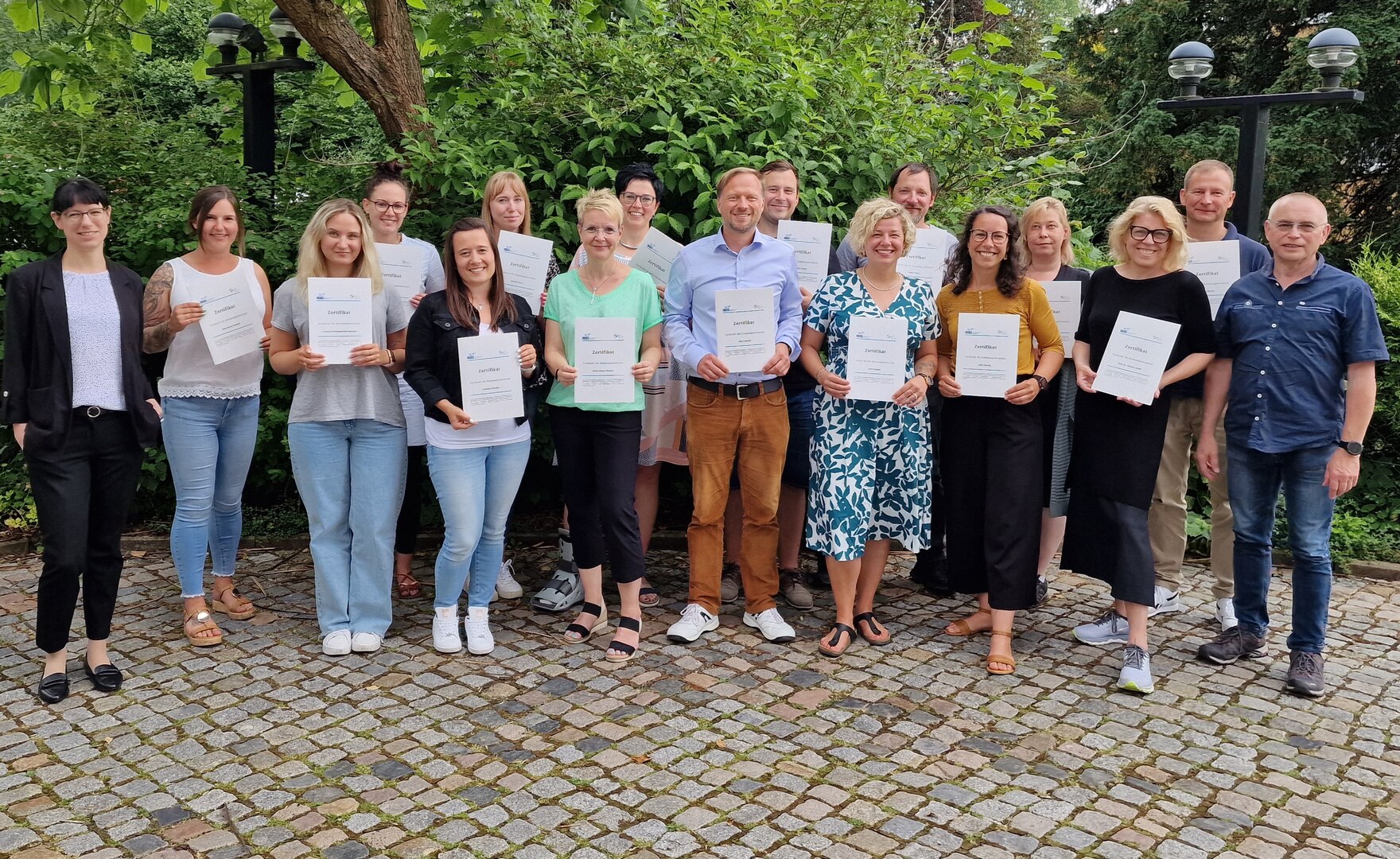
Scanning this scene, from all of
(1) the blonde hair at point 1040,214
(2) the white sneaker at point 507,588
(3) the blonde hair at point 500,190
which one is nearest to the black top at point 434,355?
(3) the blonde hair at point 500,190

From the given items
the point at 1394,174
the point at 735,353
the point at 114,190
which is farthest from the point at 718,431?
the point at 1394,174

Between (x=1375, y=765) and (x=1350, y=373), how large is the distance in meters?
1.70

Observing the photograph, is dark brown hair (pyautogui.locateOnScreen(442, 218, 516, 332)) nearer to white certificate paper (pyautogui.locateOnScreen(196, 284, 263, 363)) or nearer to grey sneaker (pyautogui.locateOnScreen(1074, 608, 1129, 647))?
white certificate paper (pyautogui.locateOnScreen(196, 284, 263, 363))

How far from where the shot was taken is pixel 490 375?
17.4ft

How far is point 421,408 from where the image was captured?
5.95 m

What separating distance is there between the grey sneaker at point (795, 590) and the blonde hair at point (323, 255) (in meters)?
2.71

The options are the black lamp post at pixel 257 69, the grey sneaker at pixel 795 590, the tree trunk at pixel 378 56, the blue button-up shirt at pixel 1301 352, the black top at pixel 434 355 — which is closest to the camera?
the blue button-up shirt at pixel 1301 352

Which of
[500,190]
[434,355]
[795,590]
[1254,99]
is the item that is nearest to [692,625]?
[795,590]

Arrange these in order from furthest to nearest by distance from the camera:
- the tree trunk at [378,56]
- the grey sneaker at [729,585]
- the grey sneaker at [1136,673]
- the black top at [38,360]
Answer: the tree trunk at [378,56]
the grey sneaker at [729,585]
the grey sneaker at [1136,673]
the black top at [38,360]

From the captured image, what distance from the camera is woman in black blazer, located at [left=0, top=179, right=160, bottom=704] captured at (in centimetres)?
482

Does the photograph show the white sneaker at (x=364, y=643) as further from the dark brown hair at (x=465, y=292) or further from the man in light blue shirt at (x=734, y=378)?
the dark brown hair at (x=465, y=292)

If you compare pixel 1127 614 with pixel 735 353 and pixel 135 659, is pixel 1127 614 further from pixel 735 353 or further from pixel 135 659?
pixel 135 659

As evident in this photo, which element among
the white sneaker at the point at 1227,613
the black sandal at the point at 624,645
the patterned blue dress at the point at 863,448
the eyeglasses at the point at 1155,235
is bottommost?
the black sandal at the point at 624,645

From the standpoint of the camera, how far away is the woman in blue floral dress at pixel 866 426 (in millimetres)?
5473
